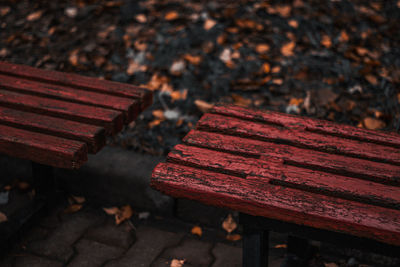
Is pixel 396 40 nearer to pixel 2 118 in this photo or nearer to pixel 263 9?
pixel 263 9

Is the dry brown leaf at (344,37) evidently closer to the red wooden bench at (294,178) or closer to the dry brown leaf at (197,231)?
the red wooden bench at (294,178)

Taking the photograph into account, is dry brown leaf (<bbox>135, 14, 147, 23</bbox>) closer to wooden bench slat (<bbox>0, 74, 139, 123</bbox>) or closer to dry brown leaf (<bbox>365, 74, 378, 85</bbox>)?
wooden bench slat (<bbox>0, 74, 139, 123</bbox>)

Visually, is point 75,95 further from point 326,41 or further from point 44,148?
point 326,41

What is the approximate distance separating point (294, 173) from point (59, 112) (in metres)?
0.94

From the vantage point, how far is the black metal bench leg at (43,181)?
219cm

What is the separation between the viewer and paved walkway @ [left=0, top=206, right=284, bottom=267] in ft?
6.77

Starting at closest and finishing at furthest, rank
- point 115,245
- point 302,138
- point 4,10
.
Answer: point 302,138, point 115,245, point 4,10

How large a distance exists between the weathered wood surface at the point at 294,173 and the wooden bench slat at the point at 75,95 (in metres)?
0.39

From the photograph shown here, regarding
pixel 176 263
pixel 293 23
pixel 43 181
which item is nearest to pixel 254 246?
pixel 176 263

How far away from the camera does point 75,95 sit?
76.5 inches

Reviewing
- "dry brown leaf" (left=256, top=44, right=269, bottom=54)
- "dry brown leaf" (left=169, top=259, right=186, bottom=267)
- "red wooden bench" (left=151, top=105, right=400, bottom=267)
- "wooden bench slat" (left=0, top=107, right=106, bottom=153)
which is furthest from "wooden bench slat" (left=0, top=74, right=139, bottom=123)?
"dry brown leaf" (left=256, top=44, right=269, bottom=54)

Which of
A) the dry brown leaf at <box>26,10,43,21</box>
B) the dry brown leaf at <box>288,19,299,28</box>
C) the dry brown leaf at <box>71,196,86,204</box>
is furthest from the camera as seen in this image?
the dry brown leaf at <box>26,10,43,21</box>

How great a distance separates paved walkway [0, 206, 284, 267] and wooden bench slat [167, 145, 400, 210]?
76 cm

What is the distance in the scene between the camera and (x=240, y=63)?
2867 mm
